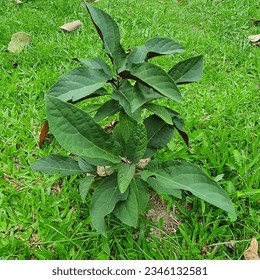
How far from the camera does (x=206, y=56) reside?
9.39 feet

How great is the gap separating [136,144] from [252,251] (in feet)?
2.23

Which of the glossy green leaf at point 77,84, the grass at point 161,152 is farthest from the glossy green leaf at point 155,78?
the grass at point 161,152

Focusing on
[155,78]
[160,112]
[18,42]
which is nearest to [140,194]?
[160,112]

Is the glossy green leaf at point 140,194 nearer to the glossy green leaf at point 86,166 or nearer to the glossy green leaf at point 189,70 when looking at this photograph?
the glossy green leaf at point 86,166

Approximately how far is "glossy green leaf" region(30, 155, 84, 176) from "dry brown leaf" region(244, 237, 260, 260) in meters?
0.76

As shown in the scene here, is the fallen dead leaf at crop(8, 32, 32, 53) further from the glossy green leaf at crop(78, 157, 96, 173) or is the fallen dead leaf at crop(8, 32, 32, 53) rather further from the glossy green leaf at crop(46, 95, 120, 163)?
the glossy green leaf at crop(46, 95, 120, 163)

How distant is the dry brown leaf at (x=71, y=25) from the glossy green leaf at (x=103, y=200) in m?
1.82

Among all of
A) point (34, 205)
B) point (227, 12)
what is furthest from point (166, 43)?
point (227, 12)

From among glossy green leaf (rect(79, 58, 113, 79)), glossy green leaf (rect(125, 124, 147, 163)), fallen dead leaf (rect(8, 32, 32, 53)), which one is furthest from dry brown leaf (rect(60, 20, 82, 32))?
glossy green leaf (rect(125, 124, 147, 163))

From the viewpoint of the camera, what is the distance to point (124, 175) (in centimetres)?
138

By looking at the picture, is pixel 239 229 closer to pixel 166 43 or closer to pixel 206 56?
pixel 166 43

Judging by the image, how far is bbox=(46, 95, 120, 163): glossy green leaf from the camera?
4.06 ft

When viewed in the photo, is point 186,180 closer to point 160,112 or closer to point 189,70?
point 160,112

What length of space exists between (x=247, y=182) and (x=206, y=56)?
130 centimetres
